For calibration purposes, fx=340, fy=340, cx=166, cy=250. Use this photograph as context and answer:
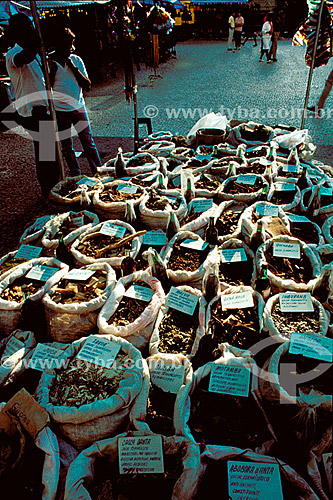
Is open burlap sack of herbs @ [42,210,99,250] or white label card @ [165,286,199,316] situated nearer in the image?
white label card @ [165,286,199,316]

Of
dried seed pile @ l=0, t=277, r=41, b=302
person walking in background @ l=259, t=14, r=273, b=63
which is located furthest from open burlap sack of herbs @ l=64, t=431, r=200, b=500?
person walking in background @ l=259, t=14, r=273, b=63

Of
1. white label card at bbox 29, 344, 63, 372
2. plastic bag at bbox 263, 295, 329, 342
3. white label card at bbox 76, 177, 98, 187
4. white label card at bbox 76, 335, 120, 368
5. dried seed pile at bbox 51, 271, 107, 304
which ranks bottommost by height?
white label card at bbox 29, 344, 63, 372

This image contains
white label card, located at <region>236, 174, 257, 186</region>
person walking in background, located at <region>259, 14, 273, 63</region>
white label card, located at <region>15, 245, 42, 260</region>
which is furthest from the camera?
person walking in background, located at <region>259, 14, 273, 63</region>

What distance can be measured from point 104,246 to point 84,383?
3.42 feet

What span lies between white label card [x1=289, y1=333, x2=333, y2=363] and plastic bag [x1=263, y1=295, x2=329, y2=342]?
0.05 metres

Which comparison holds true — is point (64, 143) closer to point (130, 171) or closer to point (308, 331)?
point (130, 171)

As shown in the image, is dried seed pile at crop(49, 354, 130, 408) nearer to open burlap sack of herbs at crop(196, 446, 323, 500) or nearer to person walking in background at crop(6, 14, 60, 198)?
open burlap sack of herbs at crop(196, 446, 323, 500)

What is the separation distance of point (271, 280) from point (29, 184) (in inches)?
136

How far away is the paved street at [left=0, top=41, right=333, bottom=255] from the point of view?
4035mm

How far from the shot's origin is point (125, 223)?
2.48 meters

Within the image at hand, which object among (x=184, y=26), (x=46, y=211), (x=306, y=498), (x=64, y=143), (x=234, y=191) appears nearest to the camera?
(x=306, y=498)

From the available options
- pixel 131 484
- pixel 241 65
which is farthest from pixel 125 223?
pixel 241 65

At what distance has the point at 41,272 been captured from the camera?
208cm

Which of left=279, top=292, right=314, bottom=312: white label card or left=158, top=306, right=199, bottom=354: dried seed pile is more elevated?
left=279, top=292, right=314, bottom=312: white label card
